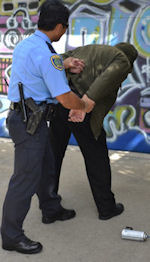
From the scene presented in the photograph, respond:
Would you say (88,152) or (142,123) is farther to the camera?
(142,123)

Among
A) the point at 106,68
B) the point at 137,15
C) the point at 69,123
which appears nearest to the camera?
the point at 106,68

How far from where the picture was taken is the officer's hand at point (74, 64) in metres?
3.10

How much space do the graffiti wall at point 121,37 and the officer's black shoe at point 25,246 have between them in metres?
3.03

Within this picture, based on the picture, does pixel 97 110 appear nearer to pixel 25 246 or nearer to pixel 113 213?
pixel 113 213

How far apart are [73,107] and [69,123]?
1.99ft

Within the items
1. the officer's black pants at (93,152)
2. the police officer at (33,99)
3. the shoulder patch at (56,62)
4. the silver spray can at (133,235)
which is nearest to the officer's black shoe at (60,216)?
the officer's black pants at (93,152)

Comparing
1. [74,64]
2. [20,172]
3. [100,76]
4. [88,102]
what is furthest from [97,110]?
[20,172]

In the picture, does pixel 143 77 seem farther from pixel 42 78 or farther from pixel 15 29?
pixel 42 78

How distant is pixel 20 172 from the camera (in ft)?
8.98

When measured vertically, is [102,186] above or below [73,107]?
below

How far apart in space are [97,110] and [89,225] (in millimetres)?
1026

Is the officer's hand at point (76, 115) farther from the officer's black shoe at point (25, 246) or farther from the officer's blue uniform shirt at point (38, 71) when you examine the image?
the officer's black shoe at point (25, 246)

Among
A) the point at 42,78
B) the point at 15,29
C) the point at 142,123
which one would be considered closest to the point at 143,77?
the point at 142,123

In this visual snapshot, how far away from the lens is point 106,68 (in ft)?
10.0
